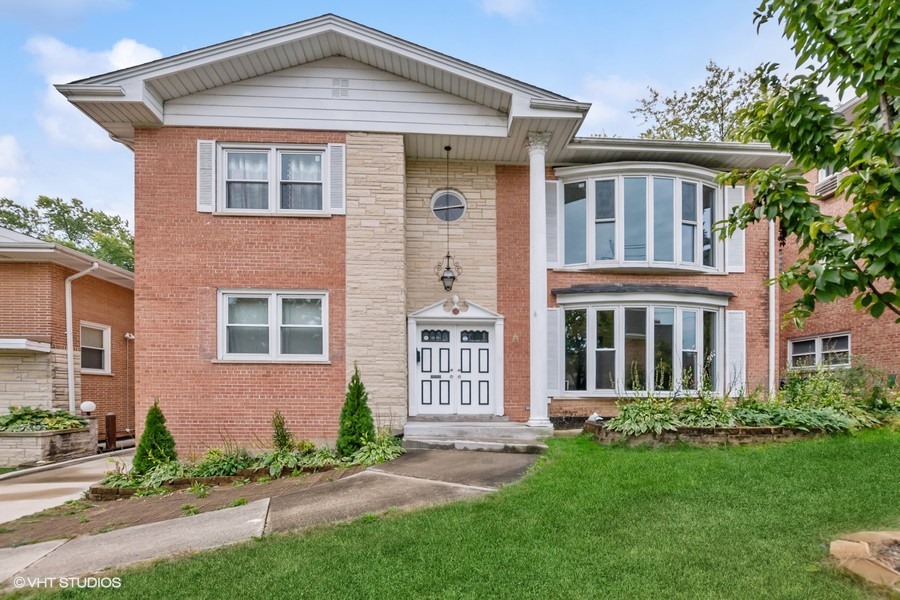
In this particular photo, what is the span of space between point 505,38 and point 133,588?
60.4 feet

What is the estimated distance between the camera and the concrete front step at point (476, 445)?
846 cm

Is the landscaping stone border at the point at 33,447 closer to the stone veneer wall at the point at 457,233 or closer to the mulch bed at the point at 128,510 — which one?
the mulch bed at the point at 128,510

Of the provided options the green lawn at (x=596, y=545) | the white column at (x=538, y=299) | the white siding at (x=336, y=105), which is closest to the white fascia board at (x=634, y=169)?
the white column at (x=538, y=299)

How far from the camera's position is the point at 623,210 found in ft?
36.2

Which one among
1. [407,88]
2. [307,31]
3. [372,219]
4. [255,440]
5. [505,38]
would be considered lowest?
[255,440]

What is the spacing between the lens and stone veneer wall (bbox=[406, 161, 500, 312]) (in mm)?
10805

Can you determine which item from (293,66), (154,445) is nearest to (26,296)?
(154,445)

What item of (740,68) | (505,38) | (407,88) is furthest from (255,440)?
(740,68)

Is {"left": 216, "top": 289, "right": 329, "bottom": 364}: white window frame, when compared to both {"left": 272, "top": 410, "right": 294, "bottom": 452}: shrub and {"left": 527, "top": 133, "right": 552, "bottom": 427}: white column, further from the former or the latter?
{"left": 527, "top": 133, "right": 552, "bottom": 427}: white column

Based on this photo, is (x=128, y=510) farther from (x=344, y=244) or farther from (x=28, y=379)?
(x=28, y=379)

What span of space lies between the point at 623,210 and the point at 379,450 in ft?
23.5

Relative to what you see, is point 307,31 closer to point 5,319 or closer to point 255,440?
point 255,440

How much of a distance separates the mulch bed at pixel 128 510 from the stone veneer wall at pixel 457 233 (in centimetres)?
432

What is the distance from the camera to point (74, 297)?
41.4 feet
